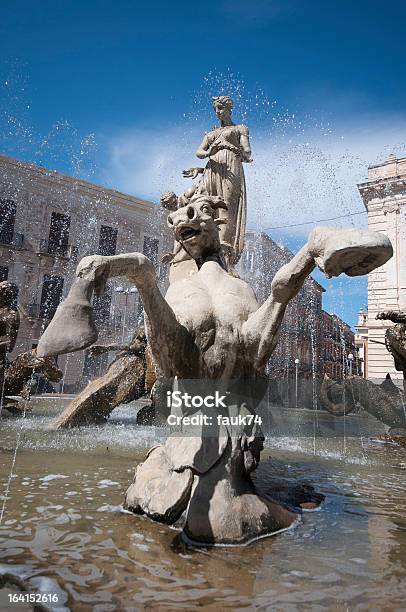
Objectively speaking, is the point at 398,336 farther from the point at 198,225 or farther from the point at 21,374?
the point at 21,374

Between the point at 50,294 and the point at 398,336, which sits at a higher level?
the point at 50,294

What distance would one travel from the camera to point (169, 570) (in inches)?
65.0

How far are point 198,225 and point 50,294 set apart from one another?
24647 millimetres

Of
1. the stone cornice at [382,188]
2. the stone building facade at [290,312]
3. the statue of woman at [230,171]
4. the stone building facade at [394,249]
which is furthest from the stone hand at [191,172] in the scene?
the stone cornice at [382,188]

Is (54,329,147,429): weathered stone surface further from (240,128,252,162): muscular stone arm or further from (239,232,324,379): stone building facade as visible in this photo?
(239,232,324,379): stone building facade

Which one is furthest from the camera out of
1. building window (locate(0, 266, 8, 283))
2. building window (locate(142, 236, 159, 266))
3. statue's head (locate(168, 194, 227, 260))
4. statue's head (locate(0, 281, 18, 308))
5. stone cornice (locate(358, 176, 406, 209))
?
building window (locate(142, 236, 159, 266))

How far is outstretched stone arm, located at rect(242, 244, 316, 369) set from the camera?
227 cm

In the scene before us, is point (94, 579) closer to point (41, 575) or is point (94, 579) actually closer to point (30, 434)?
point (41, 575)

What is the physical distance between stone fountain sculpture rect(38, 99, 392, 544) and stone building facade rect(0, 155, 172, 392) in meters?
21.3

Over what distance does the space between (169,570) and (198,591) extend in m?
0.19

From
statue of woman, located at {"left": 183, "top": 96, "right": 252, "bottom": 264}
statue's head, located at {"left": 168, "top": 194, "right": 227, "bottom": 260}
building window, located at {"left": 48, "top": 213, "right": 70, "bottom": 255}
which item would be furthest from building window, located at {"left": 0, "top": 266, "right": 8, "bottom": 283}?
statue's head, located at {"left": 168, "top": 194, "right": 227, "bottom": 260}

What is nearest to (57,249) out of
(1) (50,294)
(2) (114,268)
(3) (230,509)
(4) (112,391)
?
(1) (50,294)

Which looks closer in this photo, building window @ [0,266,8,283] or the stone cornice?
the stone cornice

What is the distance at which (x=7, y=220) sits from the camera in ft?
83.5
